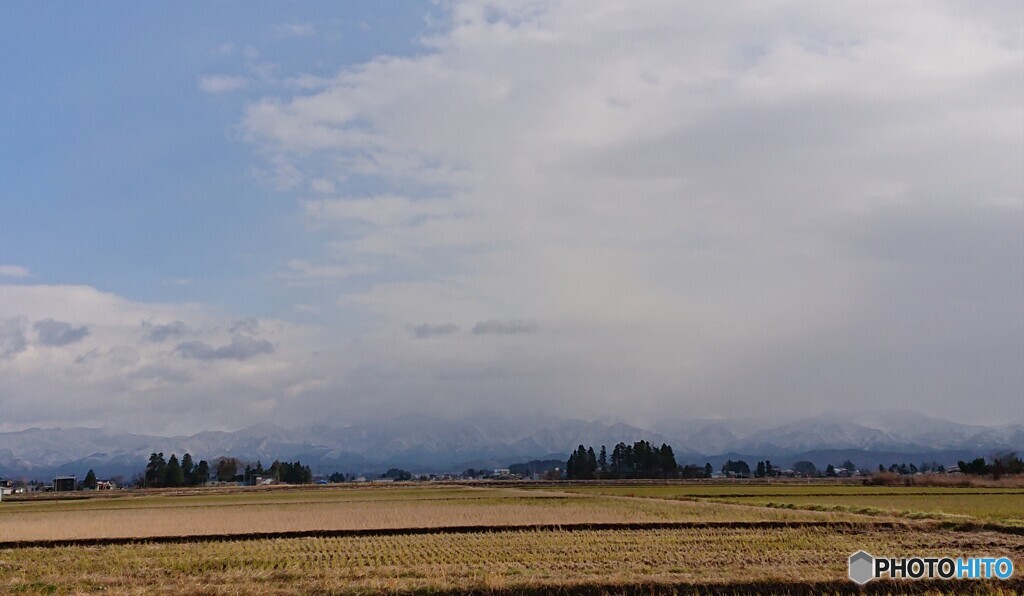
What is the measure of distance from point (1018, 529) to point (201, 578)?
2850cm

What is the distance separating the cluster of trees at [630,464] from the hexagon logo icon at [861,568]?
148 m

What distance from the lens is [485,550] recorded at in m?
26.5

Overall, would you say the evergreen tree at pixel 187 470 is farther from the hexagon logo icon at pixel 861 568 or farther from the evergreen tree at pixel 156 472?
the hexagon logo icon at pixel 861 568

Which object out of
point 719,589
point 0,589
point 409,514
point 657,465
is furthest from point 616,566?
point 657,465

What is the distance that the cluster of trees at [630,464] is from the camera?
171750 millimetres

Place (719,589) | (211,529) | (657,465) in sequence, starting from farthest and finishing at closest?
(657,465), (211,529), (719,589)

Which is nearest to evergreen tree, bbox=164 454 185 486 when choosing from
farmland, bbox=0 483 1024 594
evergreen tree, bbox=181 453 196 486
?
evergreen tree, bbox=181 453 196 486

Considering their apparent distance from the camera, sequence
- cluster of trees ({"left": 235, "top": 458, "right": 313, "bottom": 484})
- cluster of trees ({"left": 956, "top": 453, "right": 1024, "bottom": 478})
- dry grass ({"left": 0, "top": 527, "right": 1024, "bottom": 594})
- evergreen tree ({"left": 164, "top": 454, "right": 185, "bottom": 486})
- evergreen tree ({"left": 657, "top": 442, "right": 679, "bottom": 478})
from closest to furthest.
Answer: dry grass ({"left": 0, "top": 527, "right": 1024, "bottom": 594}) < cluster of trees ({"left": 956, "top": 453, "right": 1024, "bottom": 478}) < evergreen tree ({"left": 164, "top": 454, "right": 185, "bottom": 486}) < evergreen tree ({"left": 657, "top": 442, "right": 679, "bottom": 478}) < cluster of trees ({"left": 235, "top": 458, "right": 313, "bottom": 484})

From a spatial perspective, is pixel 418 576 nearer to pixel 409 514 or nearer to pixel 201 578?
pixel 201 578

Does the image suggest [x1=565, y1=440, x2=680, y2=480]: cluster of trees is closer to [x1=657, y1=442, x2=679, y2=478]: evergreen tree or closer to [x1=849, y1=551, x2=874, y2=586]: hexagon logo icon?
[x1=657, y1=442, x2=679, y2=478]: evergreen tree

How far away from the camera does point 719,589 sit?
18641mm

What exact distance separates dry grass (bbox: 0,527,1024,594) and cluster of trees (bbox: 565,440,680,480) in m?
142

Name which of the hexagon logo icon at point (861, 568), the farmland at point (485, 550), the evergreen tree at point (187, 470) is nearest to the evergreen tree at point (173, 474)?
the evergreen tree at point (187, 470)

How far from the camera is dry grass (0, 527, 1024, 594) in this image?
19.9m
